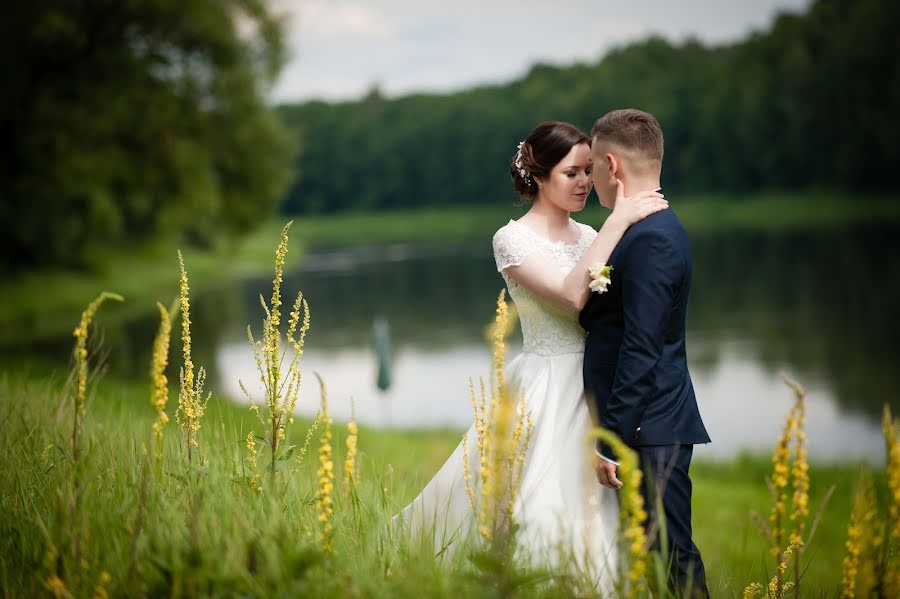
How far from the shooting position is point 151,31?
791 inches

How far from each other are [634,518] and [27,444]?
279 centimetres

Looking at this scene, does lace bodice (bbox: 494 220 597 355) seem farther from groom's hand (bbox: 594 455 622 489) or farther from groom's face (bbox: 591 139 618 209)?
groom's hand (bbox: 594 455 622 489)

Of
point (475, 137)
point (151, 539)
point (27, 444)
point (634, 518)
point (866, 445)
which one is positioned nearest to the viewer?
point (634, 518)

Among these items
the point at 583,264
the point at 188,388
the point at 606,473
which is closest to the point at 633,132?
the point at 583,264

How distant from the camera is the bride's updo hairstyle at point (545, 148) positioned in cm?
418

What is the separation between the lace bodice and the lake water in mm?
1298

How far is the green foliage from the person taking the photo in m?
19.2

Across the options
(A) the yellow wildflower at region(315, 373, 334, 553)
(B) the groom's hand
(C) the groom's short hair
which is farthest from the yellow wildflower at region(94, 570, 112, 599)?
(C) the groom's short hair

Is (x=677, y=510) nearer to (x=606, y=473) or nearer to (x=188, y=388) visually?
(x=606, y=473)

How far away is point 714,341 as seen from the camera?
19.3 meters

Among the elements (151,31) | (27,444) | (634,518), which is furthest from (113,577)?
(151,31)

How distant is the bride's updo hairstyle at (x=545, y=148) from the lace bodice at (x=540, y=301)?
0.89ft

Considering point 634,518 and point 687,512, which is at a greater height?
point 634,518

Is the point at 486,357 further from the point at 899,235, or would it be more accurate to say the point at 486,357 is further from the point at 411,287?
the point at 899,235
